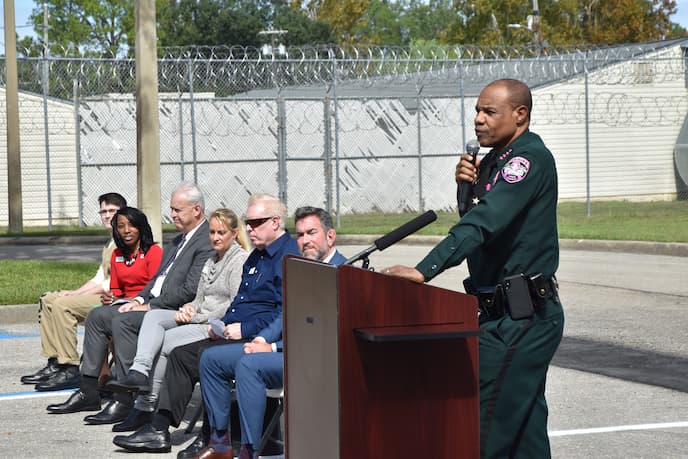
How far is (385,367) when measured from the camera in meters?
3.94

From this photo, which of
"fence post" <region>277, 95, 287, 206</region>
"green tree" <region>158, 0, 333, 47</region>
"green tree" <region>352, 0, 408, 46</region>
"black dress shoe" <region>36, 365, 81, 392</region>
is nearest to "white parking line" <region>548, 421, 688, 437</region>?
"black dress shoe" <region>36, 365, 81, 392</region>

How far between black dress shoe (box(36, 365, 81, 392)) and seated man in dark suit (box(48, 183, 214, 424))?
0.65 m

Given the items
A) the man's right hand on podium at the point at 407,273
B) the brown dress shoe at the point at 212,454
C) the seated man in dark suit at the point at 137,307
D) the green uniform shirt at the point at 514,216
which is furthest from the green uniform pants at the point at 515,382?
the seated man in dark suit at the point at 137,307

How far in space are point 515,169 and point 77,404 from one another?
4.80 meters

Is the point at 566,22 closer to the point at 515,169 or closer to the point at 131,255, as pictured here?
the point at 131,255

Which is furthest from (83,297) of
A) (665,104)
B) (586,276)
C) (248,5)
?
(248,5)

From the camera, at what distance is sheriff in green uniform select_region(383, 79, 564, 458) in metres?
4.45

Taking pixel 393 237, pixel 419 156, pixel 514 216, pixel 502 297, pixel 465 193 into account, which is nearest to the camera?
pixel 393 237

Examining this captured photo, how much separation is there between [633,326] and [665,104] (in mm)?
23238

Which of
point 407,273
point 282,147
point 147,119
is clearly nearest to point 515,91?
point 407,273

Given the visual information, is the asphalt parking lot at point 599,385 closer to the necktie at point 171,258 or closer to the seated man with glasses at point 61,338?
the seated man with glasses at point 61,338

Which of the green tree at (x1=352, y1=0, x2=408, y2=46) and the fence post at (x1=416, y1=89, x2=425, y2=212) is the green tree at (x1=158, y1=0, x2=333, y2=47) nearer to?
the fence post at (x1=416, y1=89, x2=425, y2=212)

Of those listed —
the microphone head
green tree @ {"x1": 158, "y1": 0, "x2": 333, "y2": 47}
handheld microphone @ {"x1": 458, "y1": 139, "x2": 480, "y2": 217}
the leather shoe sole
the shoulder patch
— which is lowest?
the leather shoe sole

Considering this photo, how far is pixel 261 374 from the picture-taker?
6633 millimetres
